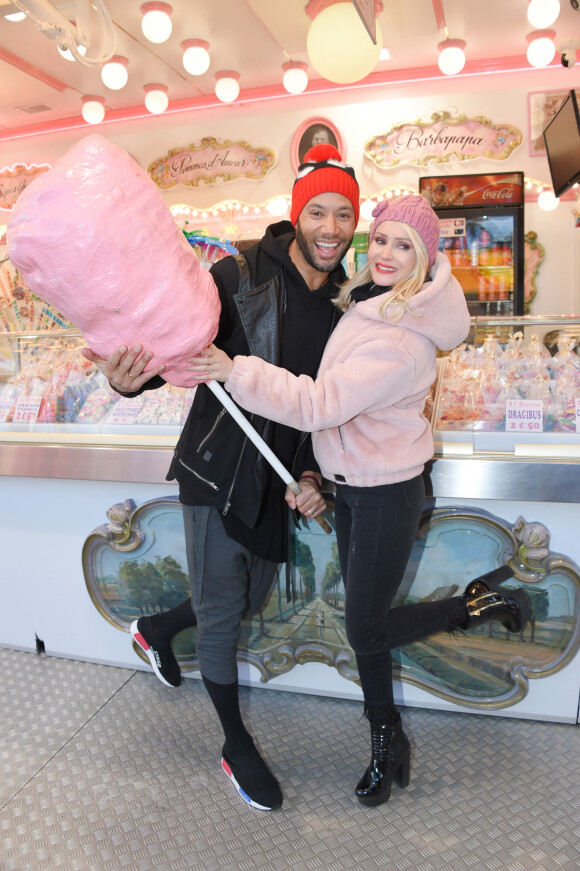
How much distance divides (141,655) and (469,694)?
45.8 inches

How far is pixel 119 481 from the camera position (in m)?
2.20

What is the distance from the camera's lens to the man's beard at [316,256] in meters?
1.68

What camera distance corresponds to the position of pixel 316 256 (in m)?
1.67

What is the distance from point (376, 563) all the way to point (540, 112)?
4952 mm

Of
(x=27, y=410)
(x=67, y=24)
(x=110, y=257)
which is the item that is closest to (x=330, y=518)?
(x=110, y=257)

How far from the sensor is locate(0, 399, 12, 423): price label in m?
2.46

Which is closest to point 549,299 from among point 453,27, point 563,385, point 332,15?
point 453,27

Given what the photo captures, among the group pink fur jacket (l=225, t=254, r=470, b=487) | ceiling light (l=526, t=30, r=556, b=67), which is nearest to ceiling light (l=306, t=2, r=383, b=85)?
ceiling light (l=526, t=30, r=556, b=67)

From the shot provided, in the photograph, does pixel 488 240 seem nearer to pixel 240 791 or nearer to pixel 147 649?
pixel 147 649

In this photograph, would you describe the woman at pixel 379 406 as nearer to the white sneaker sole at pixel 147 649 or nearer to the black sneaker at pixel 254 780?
the black sneaker at pixel 254 780

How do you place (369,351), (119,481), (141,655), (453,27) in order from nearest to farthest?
(369,351)
(119,481)
(141,655)
(453,27)

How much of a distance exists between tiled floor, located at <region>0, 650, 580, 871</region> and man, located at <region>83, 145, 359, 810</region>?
133 millimetres

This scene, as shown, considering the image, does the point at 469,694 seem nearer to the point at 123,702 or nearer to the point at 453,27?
the point at 123,702

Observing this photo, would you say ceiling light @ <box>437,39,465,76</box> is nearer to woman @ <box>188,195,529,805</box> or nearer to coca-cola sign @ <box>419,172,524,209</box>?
coca-cola sign @ <box>419,172,524,209</box>
